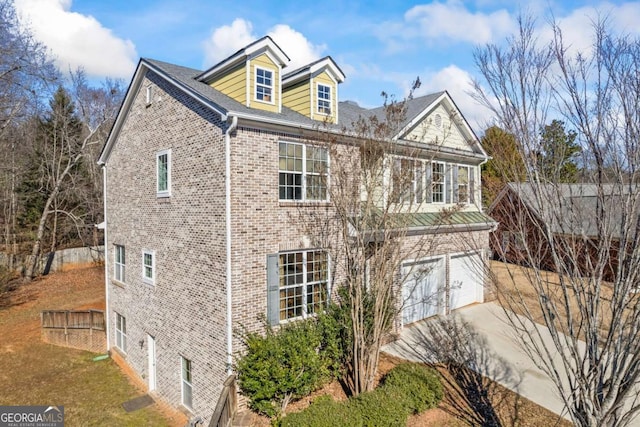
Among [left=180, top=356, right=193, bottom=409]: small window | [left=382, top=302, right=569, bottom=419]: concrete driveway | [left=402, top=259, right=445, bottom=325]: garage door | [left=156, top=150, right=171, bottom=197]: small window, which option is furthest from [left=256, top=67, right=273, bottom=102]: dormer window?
[left=382, top=302, right=569, bottom=419]: concrete driveway

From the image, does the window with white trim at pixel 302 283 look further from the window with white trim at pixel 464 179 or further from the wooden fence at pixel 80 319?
the wooden fence at pixel 80 319

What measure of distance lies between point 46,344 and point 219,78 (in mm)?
14627

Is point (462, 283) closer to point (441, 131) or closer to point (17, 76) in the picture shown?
point (441, 131)

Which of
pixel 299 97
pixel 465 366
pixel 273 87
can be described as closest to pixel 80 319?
pixel 273 87

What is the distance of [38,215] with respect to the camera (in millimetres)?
26906

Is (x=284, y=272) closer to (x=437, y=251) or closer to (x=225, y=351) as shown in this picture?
(x=225, y=351)

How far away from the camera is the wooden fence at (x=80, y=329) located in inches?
631

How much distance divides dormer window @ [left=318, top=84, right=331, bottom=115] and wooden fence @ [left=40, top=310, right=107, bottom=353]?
43.6ft

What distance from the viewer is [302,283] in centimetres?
1045

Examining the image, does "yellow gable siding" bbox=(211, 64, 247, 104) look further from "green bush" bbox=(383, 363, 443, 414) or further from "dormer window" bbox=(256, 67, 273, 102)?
"green bush" bbox=(383, 363, 443, 414)

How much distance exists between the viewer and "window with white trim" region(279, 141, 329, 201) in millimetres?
10258

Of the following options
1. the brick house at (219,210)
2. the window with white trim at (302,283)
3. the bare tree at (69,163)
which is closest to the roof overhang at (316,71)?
the brick house at (219,210)

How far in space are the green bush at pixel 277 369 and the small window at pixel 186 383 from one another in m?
2.84

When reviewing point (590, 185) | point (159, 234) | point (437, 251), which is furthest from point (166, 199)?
point (590, 185)
